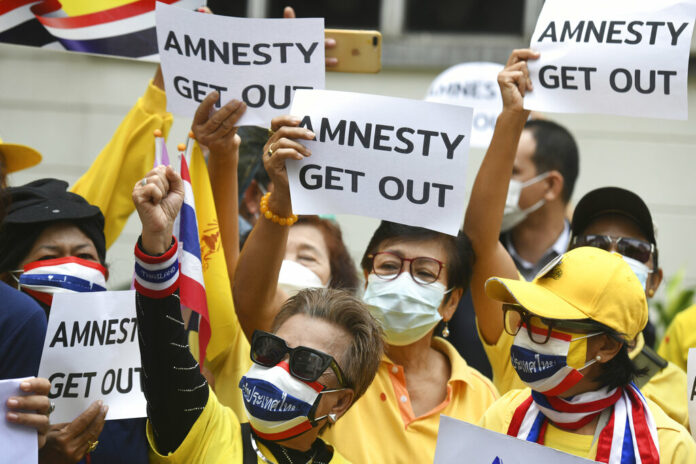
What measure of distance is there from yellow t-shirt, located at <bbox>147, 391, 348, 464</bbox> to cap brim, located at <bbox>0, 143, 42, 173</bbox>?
52.6 inches

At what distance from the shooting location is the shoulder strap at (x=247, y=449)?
2.97m

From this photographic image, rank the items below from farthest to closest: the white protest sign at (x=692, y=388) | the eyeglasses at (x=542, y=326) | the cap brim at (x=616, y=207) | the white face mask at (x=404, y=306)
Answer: the cap brim at (x=616, y=207) < the white face mask at (x=404, y=306) < the white protest sign at (x=692, y=388) < the eyeglasses at (x=542, y=326)

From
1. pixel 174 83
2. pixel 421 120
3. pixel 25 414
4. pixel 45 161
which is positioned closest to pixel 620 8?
pixel 421 120

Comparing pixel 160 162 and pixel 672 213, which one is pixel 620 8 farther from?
pixel 672 213

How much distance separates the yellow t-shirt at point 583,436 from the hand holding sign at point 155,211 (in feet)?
3.84

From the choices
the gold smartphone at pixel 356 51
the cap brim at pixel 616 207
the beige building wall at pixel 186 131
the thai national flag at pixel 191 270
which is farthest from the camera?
the beige building wall at pixel 186 131

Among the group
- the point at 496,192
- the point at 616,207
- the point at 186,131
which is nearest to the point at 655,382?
the point at 616,207

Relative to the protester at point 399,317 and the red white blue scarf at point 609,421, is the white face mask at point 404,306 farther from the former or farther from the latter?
the red white blue scarf at point 609,421

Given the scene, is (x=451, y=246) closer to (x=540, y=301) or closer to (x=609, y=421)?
(x=540, y=301)

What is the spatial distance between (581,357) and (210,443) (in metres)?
1.12

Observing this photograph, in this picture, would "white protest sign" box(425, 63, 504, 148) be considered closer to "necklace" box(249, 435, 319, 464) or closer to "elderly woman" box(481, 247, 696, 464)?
"elderly woman" box(481, 247, 696, 464)

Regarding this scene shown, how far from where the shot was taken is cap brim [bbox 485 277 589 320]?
3039 mm

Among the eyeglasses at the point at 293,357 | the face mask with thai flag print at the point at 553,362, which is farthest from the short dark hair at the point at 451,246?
the eyeglasses at the point at 293,357

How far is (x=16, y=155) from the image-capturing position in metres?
3.85
